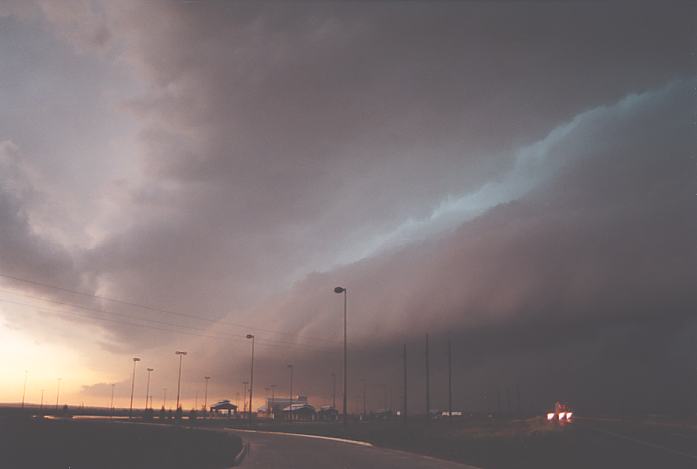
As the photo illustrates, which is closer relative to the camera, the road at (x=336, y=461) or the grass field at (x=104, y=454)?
the grass field at (x=104, y=454)

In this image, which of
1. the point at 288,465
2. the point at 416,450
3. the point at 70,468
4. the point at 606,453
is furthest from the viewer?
the point at 416,450

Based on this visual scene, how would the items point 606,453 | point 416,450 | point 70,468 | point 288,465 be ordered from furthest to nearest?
point 416,450 < point 606,453 < point 288,465 < point 70,468

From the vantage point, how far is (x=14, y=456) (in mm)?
33719

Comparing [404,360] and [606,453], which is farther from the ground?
[404,360]

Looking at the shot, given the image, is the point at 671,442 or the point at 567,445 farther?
the point at 671,442

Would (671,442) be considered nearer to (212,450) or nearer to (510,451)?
(510,451)

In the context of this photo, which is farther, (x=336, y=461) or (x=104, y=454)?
(x=104, y=454)

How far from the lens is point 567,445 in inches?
1388

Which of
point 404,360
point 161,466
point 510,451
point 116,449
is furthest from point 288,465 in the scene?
point 404,360

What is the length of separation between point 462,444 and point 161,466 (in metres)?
21.5

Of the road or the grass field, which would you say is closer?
the grass field

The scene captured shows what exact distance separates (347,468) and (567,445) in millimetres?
14795

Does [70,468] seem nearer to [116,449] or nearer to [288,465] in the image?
[288,465]

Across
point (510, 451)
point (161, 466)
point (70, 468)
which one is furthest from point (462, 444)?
point (70, 468)
